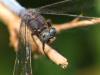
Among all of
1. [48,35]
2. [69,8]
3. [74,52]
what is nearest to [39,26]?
[48,35]

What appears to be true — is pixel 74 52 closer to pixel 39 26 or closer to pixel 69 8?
pixel 69 8

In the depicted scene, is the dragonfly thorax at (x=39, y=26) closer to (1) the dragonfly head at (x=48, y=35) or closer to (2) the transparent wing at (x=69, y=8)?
(1) the dragonfly head at (x=48, y=35)

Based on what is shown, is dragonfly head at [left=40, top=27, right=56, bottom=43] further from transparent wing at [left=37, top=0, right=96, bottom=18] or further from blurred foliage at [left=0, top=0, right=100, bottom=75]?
blurred foliage at [left=0, top=0, right=100, bottom=75]

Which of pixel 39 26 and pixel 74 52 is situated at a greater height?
pixel 39 26

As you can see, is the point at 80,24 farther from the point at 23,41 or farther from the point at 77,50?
the point at 77,50

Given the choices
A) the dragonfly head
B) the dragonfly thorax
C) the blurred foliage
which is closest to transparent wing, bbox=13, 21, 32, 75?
the dragonfly thorax

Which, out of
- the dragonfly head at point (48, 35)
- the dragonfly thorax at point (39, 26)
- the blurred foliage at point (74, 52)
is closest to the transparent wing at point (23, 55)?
the dragonfly thorax at point (39, 26)

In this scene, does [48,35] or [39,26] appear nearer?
[48,35]
